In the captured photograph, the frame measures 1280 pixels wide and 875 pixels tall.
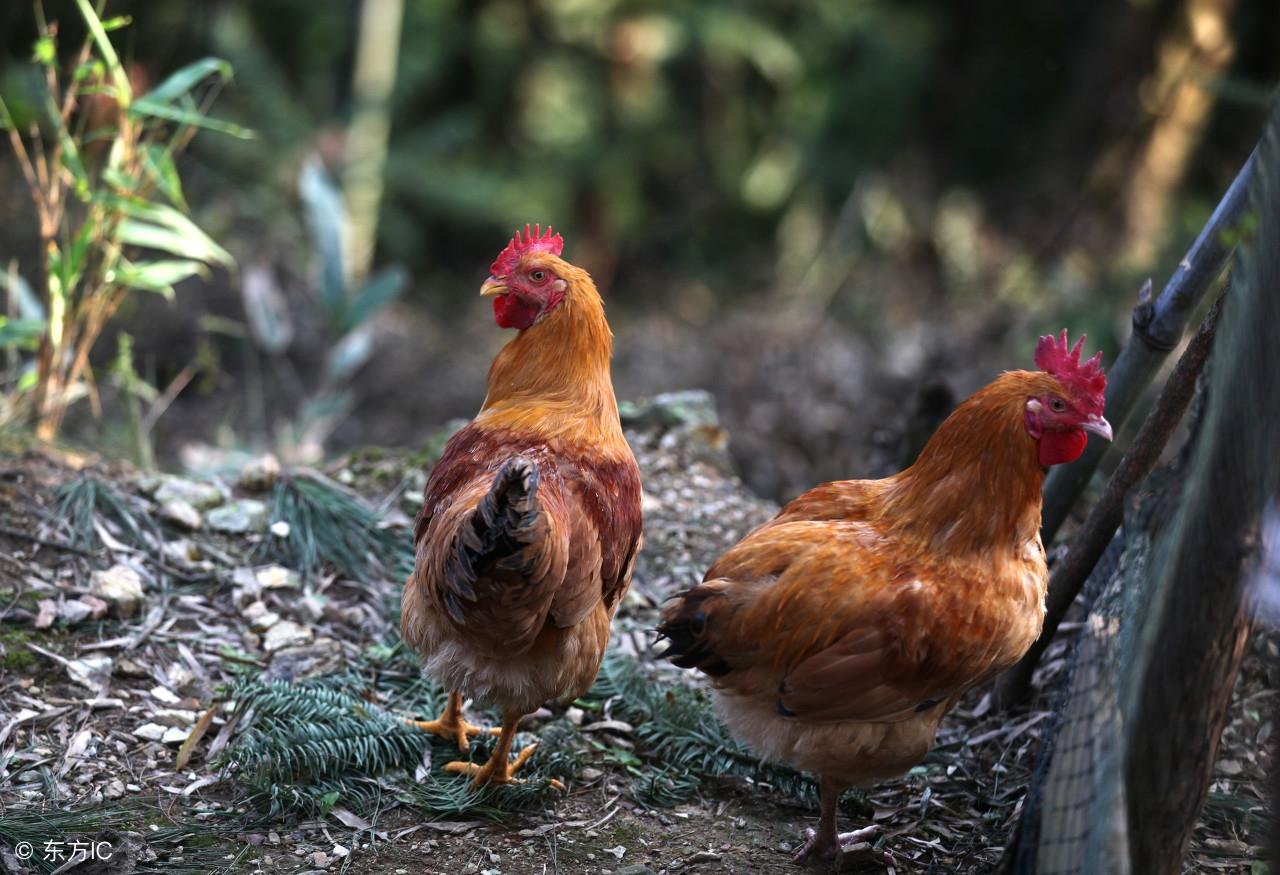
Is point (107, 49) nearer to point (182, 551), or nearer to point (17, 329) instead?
point (17, 329)

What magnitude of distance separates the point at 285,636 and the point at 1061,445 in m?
2.69

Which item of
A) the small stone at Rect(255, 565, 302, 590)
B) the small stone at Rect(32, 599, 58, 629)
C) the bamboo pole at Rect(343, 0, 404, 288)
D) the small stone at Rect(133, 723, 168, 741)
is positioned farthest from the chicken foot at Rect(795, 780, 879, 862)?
the bamboo pole at Rect(343, 0, 404, 288)

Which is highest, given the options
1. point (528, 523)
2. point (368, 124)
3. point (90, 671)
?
point (368, 124)

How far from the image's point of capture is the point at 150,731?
3385 mm

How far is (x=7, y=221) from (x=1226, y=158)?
963 centimetres

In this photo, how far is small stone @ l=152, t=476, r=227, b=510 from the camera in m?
4.34

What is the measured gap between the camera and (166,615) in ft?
12.7

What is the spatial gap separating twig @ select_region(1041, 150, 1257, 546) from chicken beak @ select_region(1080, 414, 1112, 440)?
0.39 m

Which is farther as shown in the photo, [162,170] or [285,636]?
[162,170]

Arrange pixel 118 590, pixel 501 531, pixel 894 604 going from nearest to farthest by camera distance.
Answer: pixel 501 531
pixel 894 604
pixel 118 590

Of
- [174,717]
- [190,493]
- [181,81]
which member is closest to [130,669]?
[174,717]

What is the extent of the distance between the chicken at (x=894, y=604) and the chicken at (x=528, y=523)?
12.2 inches

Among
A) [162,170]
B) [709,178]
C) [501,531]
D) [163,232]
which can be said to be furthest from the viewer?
[709,178]

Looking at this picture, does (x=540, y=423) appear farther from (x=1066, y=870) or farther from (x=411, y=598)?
(x=1066, y=870)
